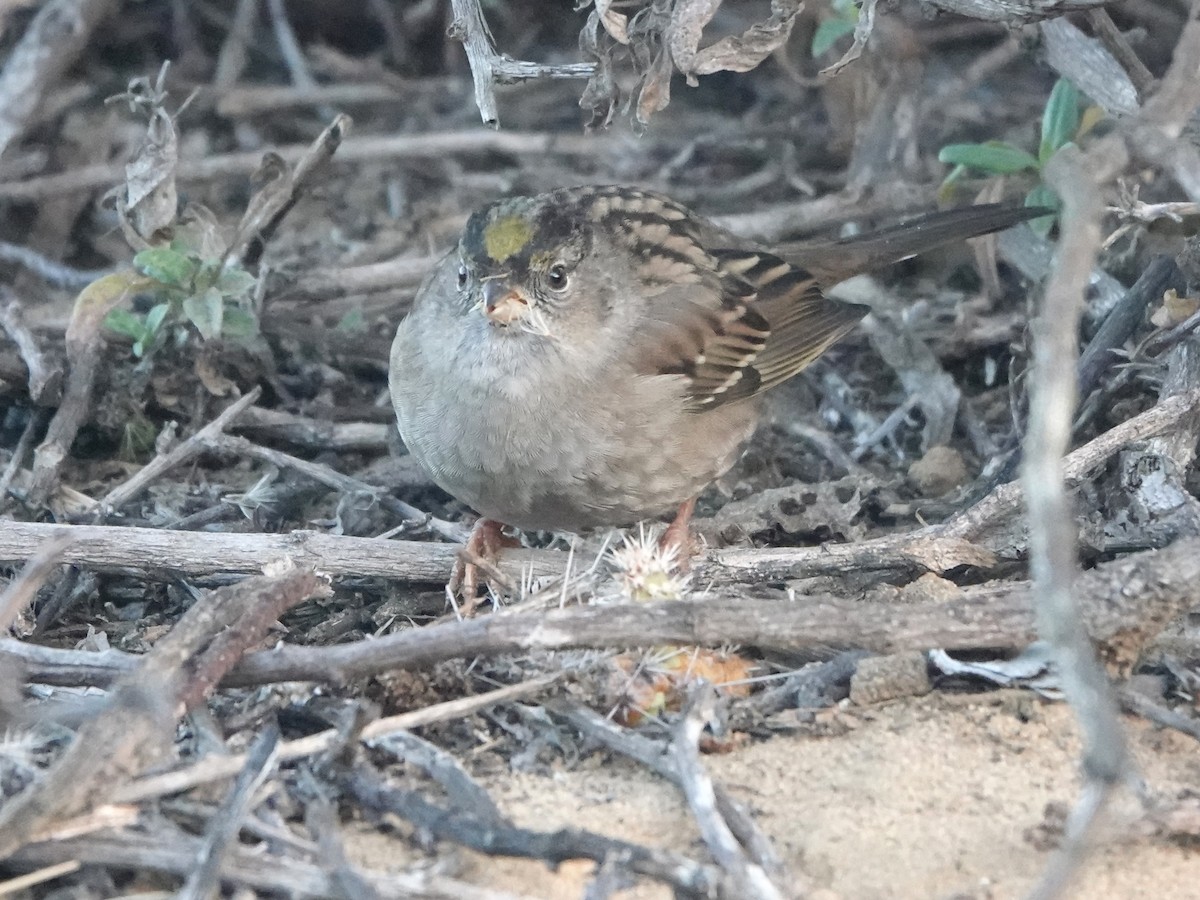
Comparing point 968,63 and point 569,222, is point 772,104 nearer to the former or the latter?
point 968,63

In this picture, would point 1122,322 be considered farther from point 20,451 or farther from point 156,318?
point 20,451

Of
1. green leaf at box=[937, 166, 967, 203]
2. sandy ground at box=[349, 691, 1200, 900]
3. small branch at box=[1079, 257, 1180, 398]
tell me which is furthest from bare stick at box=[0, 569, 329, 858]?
green leaf at box=[937, 166, 967, 203]

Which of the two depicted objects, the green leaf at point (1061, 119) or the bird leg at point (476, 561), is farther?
the green leaf at point (1061, 119)

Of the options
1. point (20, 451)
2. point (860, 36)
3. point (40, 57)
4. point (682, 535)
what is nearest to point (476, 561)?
point (682, 535)

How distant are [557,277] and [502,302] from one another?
0.22m

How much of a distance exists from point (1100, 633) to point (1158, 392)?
1.34 m

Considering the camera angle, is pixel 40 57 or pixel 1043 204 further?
pixel 40 57

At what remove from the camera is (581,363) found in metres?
3.55

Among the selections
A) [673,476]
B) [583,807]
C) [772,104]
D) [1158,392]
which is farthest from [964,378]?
[583,807]

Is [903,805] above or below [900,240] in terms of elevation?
below

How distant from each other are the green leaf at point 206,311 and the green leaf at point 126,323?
0.14 metres

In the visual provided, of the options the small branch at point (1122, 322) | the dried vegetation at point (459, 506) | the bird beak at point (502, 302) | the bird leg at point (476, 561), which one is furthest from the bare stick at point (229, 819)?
the small branch at point (1122, 322)

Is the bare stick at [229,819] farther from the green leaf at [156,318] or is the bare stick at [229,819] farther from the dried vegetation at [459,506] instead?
the green leaf at [156,318]

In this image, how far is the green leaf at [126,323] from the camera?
3934 millimetres
